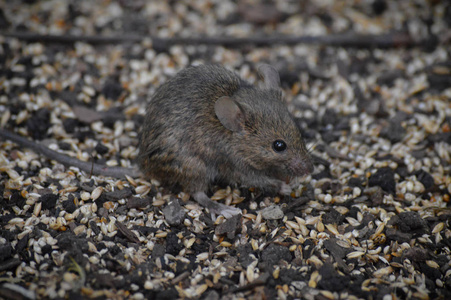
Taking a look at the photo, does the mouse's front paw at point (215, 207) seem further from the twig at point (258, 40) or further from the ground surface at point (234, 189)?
Answer: the twig at point (258, 40)

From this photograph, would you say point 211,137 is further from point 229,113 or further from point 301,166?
point 301,166

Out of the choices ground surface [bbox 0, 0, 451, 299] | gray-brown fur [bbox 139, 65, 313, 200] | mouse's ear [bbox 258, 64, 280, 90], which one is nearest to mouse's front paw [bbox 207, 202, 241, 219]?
ground surface [bbox 0, 0, 451, 299]

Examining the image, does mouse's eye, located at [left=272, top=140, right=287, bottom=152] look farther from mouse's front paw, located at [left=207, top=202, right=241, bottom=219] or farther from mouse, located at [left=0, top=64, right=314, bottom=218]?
mouse's front paw, located at [left=207, top=202, right=241, bottom=219]

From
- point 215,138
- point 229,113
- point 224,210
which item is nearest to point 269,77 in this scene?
point 229,113

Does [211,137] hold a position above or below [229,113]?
below

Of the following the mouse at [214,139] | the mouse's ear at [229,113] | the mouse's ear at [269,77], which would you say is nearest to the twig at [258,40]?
the mouse's ear at [269,77]

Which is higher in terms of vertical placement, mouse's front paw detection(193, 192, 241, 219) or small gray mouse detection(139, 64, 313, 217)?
small gray mouse detection(139, 64, 313, 217)

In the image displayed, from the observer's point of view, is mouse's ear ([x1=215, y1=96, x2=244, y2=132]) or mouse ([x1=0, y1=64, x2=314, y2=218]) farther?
mouse ([x1=0, y1=64, x2=314, y2=218])

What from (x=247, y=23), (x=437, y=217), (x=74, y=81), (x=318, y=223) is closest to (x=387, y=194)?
(x=437, y=217)
